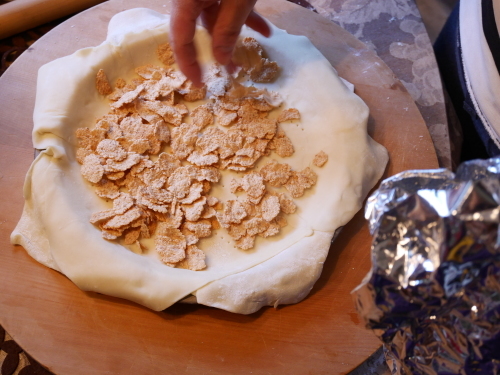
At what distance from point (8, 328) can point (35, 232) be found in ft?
0.68

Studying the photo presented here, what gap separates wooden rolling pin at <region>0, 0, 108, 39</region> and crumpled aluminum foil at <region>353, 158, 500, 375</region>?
1413mm

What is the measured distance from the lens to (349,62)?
1249mm

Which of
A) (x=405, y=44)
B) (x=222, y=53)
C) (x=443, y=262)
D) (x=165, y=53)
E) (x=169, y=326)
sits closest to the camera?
(x=443, y=262)

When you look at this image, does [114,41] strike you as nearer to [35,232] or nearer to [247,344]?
[35,232]

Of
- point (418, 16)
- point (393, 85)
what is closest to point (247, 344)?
point (393, 85)

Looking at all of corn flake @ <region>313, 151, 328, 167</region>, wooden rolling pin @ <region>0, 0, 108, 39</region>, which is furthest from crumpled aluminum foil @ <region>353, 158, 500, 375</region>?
wooden rolling pin @ <region>0, 0, 108, 39</region>

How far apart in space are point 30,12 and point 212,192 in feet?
3.36

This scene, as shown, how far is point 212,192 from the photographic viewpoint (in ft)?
3.28

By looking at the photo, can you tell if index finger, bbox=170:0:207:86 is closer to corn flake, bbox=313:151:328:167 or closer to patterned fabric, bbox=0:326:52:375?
corn flake, bbox=313:151:328:167

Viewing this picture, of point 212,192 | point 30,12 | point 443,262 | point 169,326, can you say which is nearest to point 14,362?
point 169,326

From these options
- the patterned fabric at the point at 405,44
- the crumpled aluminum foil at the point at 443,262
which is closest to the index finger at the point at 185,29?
the crumpled aluminum foil at the point at 443,262

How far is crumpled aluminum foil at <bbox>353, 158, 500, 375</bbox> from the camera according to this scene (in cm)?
48

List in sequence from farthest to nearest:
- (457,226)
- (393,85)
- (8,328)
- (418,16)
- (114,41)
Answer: (418,16), (393,85), (114,41), (8,328), (457,226)

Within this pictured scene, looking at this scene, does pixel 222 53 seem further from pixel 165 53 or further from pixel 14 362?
pixel 14 362
